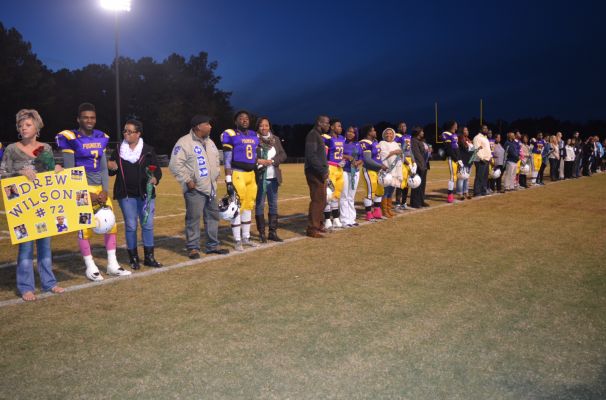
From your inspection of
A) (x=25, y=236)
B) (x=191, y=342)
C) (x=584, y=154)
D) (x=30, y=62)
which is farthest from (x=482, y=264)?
(x=30, y=62)

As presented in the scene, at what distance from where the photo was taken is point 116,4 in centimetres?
2638

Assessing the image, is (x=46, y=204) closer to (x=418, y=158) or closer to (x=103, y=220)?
(x=103, y=220)

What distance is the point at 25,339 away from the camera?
4.44 metres

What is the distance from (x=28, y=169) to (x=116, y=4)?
78.6ft

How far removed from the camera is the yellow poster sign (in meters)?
5.51

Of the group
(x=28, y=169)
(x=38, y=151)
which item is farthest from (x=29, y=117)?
(x=28, y=169)

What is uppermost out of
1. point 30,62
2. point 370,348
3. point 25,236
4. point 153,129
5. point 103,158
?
point 30,62

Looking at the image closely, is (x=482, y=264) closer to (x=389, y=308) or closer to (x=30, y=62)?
(x=389, y=308)

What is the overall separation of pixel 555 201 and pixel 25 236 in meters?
13.5

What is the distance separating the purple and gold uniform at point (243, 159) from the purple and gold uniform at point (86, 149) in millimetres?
2006

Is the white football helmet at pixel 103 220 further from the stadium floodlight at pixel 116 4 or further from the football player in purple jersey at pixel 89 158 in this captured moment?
the stadium floodlight at pixel 116 4

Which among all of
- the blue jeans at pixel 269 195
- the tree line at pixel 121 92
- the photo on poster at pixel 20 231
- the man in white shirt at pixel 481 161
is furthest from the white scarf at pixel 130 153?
the tree line at pixel 121 92

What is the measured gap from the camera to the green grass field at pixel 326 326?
3.55m

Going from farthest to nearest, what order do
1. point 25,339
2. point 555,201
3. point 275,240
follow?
point 555,201 < point 275,240 < point 25,339
